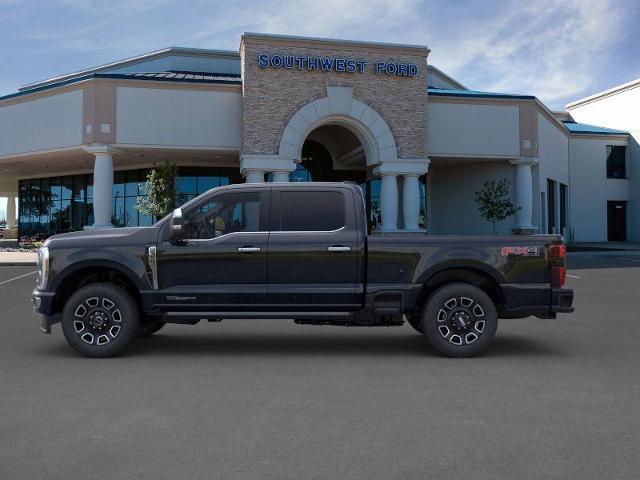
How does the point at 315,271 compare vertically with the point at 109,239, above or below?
below

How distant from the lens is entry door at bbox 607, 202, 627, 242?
45.6 metres

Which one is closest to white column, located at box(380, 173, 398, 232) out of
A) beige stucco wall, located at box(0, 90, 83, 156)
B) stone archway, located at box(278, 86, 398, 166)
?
stone archway, located at box(278, 86, 398, 166)

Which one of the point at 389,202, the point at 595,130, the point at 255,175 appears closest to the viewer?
the point at 255,175

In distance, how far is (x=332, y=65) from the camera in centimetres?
2867

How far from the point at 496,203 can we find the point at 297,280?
26530 mm

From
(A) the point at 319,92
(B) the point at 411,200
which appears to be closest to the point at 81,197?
(A) the point at 319,92

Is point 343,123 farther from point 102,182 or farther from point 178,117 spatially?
point 102,182

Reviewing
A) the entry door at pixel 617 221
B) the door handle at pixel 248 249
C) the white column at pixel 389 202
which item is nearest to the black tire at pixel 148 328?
the door handle at pixel 248 249

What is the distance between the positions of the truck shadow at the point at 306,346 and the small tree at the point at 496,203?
24198 millimetres

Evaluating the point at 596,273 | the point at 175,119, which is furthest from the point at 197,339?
the point at 175,119

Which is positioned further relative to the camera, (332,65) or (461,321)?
(332,65)

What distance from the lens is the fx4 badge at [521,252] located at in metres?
7.50

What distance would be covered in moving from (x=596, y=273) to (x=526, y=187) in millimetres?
13389

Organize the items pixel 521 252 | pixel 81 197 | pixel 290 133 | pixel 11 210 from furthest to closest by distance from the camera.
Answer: pixel 11 210, pixel 81 197, pixel 290 133, pixel 521 252
